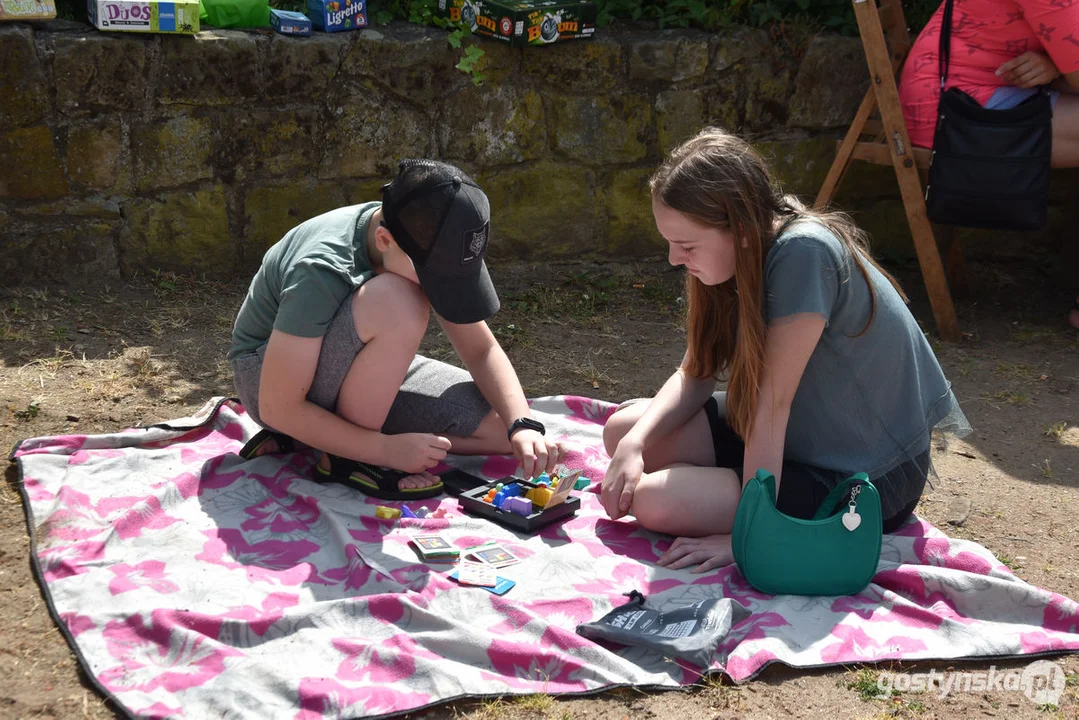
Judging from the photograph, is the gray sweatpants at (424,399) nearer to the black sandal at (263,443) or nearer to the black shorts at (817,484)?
the black sandal at (263,443)

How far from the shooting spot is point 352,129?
13.8ft

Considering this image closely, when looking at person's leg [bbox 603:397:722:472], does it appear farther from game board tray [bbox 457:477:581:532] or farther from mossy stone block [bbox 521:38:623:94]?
mossy stone block [bbox 521:38:623:94]

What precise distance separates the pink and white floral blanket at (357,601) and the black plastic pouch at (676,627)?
0.03 m

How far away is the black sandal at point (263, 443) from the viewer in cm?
285

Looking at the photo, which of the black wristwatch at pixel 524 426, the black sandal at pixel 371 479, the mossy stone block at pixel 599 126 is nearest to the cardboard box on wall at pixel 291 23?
the mossy stone block at pixel 599 126

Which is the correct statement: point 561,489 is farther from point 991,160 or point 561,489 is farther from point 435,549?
point 991,160

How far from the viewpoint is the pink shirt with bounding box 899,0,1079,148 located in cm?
371

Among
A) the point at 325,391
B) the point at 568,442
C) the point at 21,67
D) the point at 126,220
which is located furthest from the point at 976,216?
the point at 21,67

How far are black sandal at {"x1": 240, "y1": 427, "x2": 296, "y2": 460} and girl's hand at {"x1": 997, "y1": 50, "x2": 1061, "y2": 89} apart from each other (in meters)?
2.83

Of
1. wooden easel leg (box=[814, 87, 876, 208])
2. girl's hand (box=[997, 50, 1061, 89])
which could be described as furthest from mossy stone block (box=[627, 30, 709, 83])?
girl's hand (box=[997, 50, 1061, 89])

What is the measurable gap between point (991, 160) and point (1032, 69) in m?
0.35

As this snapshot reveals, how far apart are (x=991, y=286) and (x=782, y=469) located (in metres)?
2.75

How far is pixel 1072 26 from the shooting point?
145 inches

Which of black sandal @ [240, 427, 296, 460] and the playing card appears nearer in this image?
the playing card
